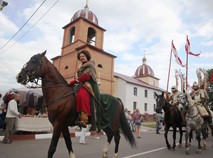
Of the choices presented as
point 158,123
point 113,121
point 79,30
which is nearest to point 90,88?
point 113,121

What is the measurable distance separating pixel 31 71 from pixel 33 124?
631 centimetres

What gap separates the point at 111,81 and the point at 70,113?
23.4 m

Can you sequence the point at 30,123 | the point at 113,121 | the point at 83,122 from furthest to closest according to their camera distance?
the point at 30,123 < the point at 113,121 < the point at 83,122

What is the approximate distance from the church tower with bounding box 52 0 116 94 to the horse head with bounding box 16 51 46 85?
2002 centimetres

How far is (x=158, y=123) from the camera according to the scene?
13.7 m

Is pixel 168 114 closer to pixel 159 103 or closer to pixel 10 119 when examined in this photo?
pixel 159 103

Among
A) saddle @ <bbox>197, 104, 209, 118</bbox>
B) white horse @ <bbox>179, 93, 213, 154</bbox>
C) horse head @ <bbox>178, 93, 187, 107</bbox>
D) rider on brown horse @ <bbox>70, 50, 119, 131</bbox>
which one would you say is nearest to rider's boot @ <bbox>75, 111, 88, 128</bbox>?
rider on brown horse @ <bbox>70, 50, 119, 131</bbox>

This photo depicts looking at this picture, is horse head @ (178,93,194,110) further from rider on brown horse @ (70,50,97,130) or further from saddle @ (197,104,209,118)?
rider on brown horse @ (70,50,97,130)

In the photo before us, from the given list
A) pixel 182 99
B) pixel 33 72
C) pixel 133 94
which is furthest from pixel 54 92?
pixel 133 94

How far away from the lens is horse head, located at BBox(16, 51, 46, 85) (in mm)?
3432

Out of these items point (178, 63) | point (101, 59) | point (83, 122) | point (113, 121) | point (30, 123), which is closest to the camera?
point (83, 122)

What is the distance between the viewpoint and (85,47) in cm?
2356

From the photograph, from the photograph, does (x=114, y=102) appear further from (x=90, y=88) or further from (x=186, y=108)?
(x=186, y=108)

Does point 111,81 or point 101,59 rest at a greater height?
point 101,59
